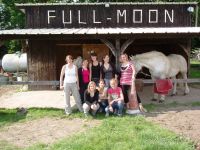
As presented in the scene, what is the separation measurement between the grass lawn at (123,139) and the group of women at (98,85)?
24.7 inches

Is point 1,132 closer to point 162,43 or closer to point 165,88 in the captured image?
point 165,88

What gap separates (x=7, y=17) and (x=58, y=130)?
108 feet

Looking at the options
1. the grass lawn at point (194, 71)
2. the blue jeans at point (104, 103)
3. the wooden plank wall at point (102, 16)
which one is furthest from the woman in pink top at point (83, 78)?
the grass lawn at point (194, 71)

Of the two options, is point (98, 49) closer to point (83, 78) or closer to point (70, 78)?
point (83, 78)

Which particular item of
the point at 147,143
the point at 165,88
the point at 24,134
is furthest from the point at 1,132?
the point at 165,88

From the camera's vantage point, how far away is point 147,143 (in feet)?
25.7

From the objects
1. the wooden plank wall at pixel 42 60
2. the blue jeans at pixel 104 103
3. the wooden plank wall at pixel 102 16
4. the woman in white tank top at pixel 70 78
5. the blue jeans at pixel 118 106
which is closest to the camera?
the blue jeans at pixel 118 106

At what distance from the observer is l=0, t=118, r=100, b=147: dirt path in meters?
8.80

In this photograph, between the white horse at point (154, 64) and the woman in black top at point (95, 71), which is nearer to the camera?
the woman in black top at point (95, 71)

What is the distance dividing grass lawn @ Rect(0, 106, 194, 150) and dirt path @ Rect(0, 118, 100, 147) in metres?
0.33

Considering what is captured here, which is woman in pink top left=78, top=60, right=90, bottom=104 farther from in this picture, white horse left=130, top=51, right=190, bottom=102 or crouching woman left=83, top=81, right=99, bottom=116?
white horse left=130, top=51, right=190, bottom=102

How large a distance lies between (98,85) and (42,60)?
6.63 meters

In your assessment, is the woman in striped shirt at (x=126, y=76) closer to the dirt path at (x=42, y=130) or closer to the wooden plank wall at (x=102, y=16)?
the dirt path at (x=42, y=130)

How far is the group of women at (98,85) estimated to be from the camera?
10656 mm
